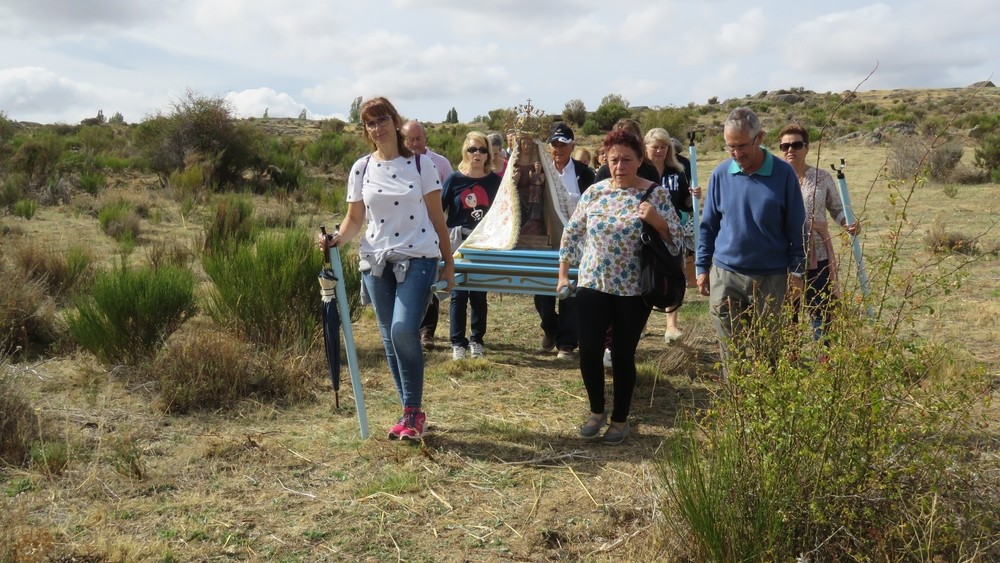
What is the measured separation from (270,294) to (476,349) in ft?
5.41

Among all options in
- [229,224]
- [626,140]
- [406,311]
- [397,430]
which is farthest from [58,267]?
[626,140]

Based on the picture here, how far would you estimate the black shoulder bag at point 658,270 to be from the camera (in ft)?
15.2

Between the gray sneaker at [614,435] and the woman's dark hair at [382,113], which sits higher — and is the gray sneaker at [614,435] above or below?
below

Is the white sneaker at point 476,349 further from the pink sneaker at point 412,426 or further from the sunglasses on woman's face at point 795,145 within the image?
the sunglasses on woman's face at point 795,145

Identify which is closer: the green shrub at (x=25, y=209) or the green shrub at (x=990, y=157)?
the green shrub at (x=25, y=209)

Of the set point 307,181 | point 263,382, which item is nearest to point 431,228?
point 263,382

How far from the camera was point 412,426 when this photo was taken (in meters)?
4.98

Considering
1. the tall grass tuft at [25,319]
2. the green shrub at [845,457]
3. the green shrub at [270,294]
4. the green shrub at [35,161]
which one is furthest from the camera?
the green shrub at [35,161]

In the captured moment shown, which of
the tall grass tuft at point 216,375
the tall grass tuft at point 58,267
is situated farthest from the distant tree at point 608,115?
the tall grass tuft at point 216,375

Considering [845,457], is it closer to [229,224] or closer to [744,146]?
[744,146]

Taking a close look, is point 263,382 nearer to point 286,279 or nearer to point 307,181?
point 286,279

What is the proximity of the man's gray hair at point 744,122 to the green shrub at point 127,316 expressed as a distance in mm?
4149

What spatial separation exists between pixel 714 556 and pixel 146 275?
5.00 m

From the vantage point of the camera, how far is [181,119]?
2055 centimetres
